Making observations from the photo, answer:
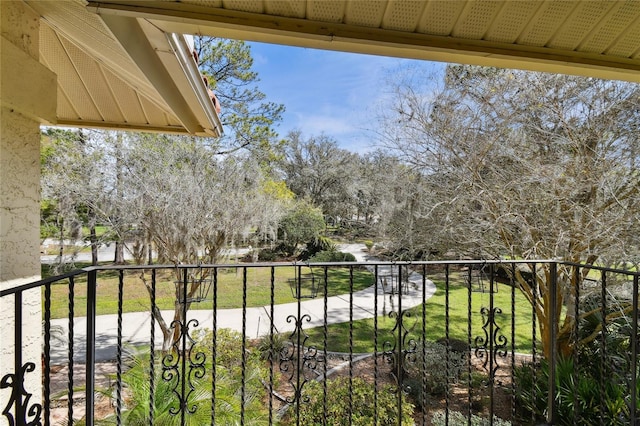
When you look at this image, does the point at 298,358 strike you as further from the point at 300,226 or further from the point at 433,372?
the point at 300,226

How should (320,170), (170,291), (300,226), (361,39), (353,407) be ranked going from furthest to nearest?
(320,170), (300,226), (170,291), (353,407), (361,39)

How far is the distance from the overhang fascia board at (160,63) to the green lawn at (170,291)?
5.64 metres

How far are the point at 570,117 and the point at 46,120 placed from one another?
513 cm

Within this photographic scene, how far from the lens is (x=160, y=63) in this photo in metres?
1.55

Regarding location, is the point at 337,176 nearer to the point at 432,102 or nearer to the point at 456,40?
the point at 432,102

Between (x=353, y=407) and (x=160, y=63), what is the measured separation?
3.34m

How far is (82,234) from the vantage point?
21.9ft

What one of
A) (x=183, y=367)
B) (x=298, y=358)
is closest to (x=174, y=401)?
(x=183, y=367)

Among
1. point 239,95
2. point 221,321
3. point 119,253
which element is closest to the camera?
point 221,321

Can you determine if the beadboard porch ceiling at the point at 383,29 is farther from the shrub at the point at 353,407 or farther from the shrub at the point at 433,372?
the shrub at the point at 433,372

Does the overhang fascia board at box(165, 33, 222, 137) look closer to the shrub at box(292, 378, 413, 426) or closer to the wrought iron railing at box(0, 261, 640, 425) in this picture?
the wrought iron railing at box(0, 261, 640, 425)

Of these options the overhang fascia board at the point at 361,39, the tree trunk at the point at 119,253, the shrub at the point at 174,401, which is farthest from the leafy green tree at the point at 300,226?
the overhang fascia board at the point at 361,39

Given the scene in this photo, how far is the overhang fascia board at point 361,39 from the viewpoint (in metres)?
1.16

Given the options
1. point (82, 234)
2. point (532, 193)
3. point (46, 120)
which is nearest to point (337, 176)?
point (82, 234)
